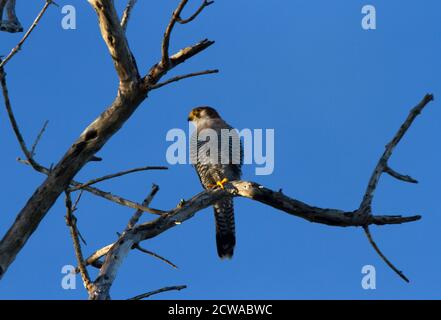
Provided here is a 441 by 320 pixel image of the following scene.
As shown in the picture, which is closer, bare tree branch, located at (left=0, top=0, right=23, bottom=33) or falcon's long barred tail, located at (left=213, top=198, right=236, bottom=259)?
bare tree branch, located at (left=0, top=0, right=23, bottom=33)

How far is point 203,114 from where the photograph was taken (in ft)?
31.3

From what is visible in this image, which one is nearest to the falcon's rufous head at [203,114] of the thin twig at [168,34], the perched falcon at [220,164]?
the perched falcon at [220,164]

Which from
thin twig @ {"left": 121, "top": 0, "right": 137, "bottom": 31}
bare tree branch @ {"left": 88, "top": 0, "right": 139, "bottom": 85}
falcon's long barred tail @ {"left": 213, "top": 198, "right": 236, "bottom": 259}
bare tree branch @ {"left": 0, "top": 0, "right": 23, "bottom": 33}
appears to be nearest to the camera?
bare tree branch @ {"left": 88, "top": 0, "right": 139, "bottom": 85}

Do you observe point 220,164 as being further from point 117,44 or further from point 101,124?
point 117,44

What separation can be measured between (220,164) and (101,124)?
3911 mm

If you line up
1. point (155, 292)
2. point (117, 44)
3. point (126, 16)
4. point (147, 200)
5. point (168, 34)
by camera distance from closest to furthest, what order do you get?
point (168, 34), point (117, 44), point (155, 292), point (126, 16), point (147, 200)

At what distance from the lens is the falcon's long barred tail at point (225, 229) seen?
8.55 m

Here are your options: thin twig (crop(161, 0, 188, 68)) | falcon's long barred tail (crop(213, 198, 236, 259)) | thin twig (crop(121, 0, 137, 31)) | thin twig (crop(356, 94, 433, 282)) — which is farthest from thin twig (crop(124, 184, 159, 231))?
falcon's long barred tail (crop(213, 198, 236, 259))

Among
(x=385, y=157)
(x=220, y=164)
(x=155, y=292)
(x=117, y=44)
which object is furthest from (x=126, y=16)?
(x=220, y=164)

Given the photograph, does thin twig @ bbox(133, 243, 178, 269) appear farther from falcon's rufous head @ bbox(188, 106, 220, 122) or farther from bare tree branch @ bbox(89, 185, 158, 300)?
falcon's rufous head @ bbox(188, 106, 220, 122)

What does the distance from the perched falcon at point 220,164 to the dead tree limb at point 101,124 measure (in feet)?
12.4

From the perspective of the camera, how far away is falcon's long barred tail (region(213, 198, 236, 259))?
8.55 m

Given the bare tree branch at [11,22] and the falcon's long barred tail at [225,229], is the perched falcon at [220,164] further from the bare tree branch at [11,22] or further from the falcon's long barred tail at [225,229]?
the bare tree branch at [11,22]

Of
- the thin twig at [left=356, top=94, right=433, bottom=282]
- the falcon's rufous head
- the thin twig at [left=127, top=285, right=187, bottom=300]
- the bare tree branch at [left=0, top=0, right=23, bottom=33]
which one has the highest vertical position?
the falcon's rufous head
